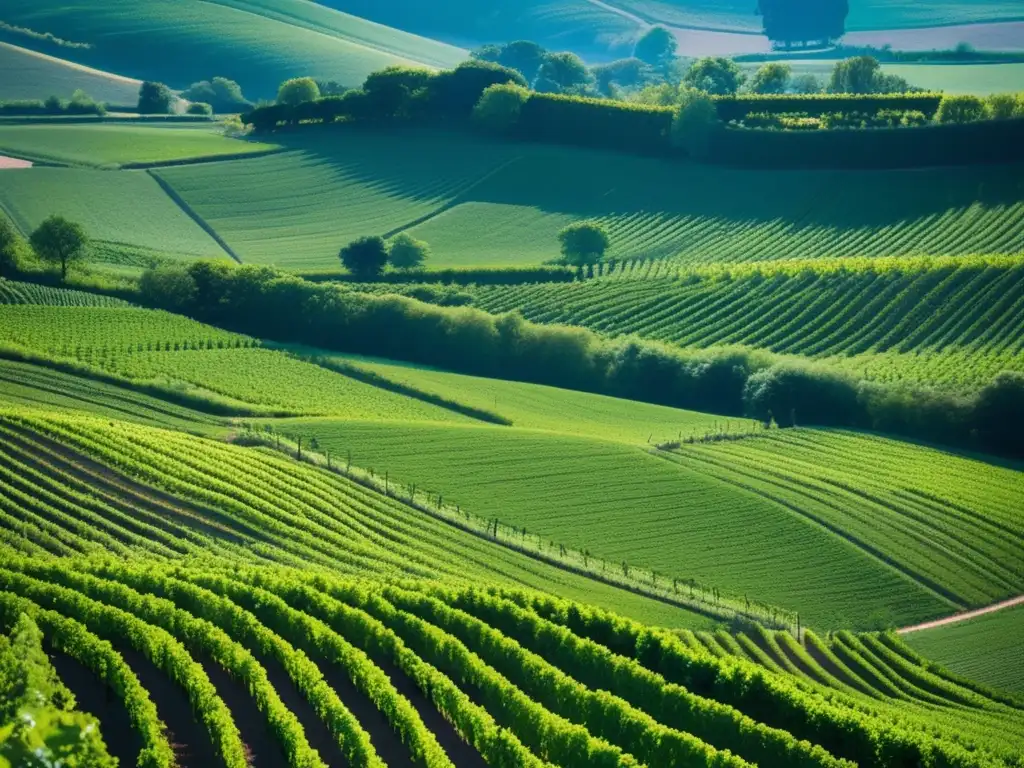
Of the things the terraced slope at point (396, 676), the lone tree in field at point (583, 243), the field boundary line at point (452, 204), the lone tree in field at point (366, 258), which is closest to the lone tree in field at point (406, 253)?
the lone tree in field at point (366, 258)

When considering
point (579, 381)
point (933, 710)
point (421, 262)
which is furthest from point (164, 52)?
point (933, 710)

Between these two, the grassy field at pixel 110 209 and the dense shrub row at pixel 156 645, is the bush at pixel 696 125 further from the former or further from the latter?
the dense shrub row at pixel 156 645

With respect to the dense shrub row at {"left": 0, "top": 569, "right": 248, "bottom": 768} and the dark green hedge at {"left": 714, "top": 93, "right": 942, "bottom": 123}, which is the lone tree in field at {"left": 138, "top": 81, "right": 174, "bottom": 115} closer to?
the dark green hedge at {"left": 714, "top": 93, "right": 942, "bottom": 123}

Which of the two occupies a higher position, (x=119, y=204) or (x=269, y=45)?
(x=269, y=45)

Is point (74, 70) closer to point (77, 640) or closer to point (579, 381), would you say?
point (579, 381)

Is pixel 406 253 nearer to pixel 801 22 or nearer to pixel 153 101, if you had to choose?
pixel 153 101
